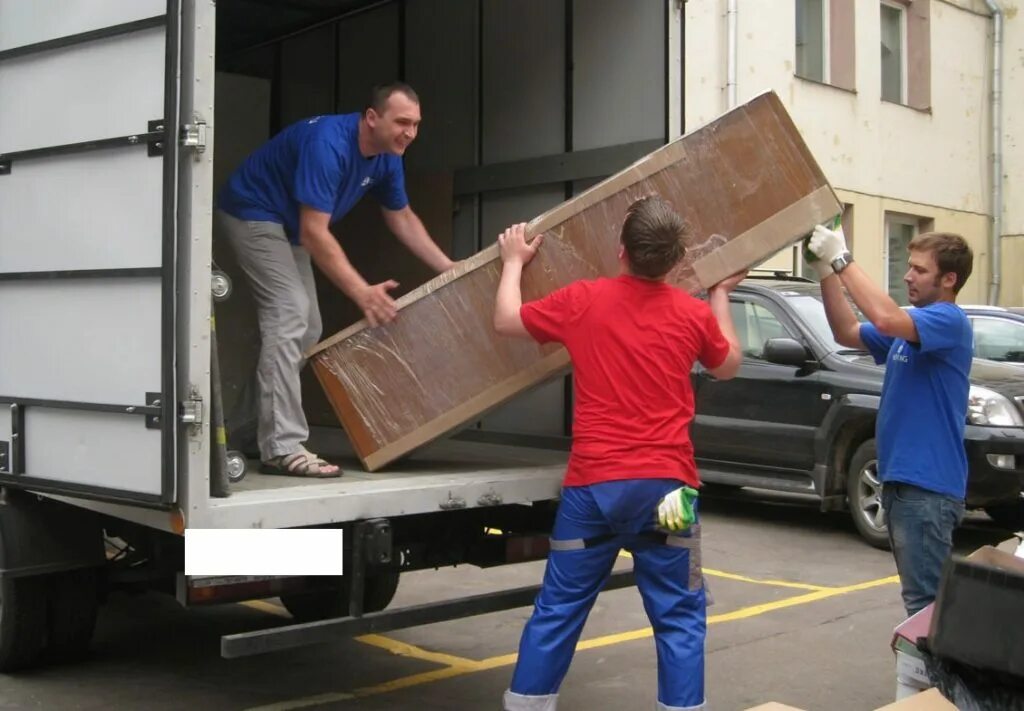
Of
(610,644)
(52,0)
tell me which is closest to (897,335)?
(610,644)

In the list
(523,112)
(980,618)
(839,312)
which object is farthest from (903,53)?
(980,618)

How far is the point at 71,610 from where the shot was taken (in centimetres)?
531

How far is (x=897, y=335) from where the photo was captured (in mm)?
4461

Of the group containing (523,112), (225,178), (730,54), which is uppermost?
(730,54)

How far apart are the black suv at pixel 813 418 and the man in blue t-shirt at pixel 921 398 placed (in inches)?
153

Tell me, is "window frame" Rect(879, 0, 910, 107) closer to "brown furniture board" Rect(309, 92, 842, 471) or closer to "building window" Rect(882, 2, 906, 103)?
"building window" Rect(882, 2, 906, 103)

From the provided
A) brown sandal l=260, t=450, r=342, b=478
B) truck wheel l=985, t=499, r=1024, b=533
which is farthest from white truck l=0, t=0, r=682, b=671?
truck wheel l=985, t=499, r=1024, b=533

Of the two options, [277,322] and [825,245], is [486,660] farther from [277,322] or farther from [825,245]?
[825,245]

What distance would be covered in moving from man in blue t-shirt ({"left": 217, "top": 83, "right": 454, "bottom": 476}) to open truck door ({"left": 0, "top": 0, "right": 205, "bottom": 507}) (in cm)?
91

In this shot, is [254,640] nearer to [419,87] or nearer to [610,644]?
[610,644]

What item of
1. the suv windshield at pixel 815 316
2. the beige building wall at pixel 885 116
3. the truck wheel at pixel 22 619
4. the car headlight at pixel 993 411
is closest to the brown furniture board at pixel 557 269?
the truck wheel at pixel 22 619

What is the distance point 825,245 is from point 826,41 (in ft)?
43.8

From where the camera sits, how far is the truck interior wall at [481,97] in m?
5.76

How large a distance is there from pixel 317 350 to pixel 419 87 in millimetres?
2481
